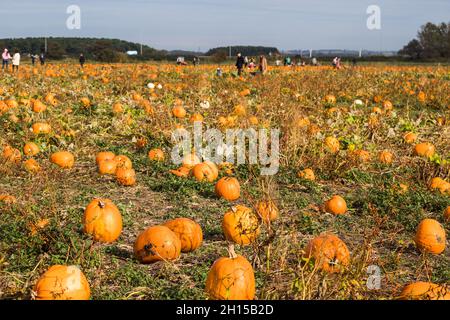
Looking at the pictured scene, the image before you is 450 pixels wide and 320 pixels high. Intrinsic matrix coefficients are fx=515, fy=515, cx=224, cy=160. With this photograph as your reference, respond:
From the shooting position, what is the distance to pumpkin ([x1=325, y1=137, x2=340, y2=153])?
277 inches

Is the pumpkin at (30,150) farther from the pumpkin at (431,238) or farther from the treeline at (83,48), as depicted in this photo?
the treeline at (83,48)

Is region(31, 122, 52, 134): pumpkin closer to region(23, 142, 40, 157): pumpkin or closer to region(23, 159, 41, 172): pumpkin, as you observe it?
region(23, 142, 40, 157): pumpkin

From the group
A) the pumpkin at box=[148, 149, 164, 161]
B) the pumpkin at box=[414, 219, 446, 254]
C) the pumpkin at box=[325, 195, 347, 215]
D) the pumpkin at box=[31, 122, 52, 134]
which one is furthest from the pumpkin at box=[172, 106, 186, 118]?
the pumpkin at box=[414, 219, 446, 254]

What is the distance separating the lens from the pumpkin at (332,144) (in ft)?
23.1

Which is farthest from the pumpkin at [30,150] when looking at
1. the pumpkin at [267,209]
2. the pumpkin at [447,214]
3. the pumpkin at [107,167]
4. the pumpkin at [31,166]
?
the pumpkin at [447,214]

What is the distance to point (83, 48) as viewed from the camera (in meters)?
62.3

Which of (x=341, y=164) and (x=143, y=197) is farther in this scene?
(x=341, y=164)

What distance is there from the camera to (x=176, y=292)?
3539 mm

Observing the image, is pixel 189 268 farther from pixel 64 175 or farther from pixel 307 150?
pixel 307 150

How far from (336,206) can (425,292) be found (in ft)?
7.92

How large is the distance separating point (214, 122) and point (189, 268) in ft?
16.4

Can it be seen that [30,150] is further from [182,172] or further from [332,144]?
[332,144]

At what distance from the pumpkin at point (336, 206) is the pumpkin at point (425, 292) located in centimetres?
216
